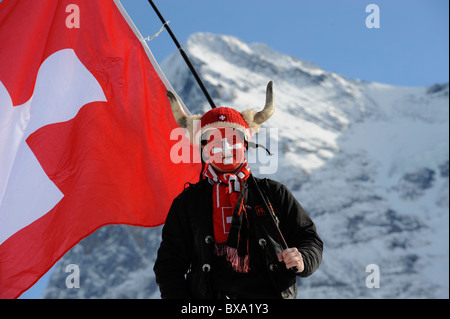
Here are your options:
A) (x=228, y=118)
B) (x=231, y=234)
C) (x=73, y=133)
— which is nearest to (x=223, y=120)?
(x=228, y=118)

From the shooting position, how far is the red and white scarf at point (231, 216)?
4406 mm

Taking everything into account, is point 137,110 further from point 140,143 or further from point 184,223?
point 184,223

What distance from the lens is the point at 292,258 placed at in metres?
4.09

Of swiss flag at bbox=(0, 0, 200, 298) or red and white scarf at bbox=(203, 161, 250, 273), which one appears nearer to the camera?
red and white scarf at bbox=(203, 161, 250, 273)

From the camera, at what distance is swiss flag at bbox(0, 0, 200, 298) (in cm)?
583

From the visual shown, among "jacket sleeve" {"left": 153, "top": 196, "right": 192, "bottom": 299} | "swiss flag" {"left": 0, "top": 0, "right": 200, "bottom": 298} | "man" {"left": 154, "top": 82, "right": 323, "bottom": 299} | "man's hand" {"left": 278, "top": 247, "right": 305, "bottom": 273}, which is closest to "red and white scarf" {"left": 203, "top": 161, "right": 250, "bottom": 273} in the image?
"man" {"left": 154, "top": 82, "right": 323, "bottom": 299}

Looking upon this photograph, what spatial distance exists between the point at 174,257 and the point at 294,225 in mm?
905

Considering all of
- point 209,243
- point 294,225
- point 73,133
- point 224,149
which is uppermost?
point 73,133

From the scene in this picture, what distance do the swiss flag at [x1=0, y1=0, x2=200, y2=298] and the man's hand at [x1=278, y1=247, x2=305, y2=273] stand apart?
7.25 ft

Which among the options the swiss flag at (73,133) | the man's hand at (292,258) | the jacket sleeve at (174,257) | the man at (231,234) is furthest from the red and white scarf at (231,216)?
the swiss flag at (73,133)

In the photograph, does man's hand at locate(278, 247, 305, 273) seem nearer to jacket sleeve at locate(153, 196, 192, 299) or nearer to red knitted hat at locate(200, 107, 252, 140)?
jacket sleeve at locate(153, 196, 192, 299)

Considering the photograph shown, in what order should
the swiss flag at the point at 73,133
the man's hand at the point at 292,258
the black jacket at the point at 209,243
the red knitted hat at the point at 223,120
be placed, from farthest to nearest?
1. the swiss flag at the point at 73,133
2. the red knitted hat at the point at 223,120
3. the black jacket at the point at 209,243
4. the man's hand at the point at 292,258

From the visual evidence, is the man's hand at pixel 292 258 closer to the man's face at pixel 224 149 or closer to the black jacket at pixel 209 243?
the black jacket at pixel 209 243

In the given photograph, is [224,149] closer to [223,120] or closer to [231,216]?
[223,120]
